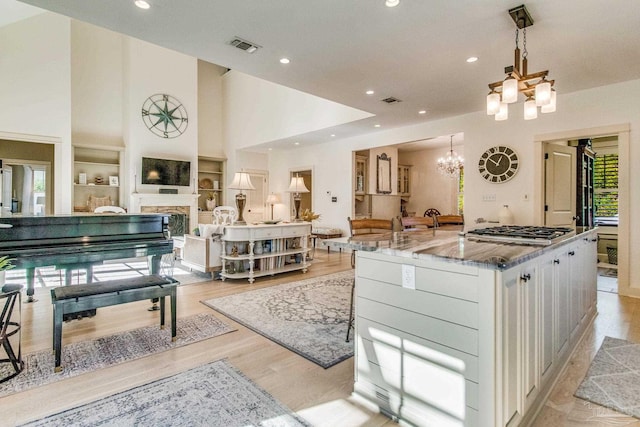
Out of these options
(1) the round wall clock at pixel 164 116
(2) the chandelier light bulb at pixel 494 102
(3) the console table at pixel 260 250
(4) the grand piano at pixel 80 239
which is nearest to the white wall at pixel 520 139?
(3) the console table at pixel 260 250

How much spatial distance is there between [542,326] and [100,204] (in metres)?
8.96

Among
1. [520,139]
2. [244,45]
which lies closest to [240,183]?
[244,45]

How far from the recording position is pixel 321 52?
339 centimetres

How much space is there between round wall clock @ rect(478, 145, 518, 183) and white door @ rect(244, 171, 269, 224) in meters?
6.25

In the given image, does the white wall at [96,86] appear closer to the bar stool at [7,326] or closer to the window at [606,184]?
the bar stool at [7,326]

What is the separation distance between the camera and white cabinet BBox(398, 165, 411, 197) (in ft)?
33.6

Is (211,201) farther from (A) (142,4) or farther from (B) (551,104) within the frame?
(B) (551,104)

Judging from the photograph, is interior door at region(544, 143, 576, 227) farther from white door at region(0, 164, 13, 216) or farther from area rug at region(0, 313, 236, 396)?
white door at region(0, 164, 13, 216)

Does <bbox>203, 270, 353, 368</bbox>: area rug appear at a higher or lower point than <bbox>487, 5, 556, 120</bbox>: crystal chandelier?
lower

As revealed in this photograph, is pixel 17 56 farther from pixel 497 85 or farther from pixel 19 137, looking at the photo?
pixel 497 85

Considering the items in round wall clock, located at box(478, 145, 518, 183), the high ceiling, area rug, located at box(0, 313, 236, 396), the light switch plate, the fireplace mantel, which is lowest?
area rug, located at box(0, 313, 236, 396)

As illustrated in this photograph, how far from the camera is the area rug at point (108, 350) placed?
87.2 inches

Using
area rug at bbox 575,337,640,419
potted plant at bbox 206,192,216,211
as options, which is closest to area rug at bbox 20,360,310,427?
area rug at bbox 575,337,640,419

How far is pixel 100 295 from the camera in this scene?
8.07 ft
